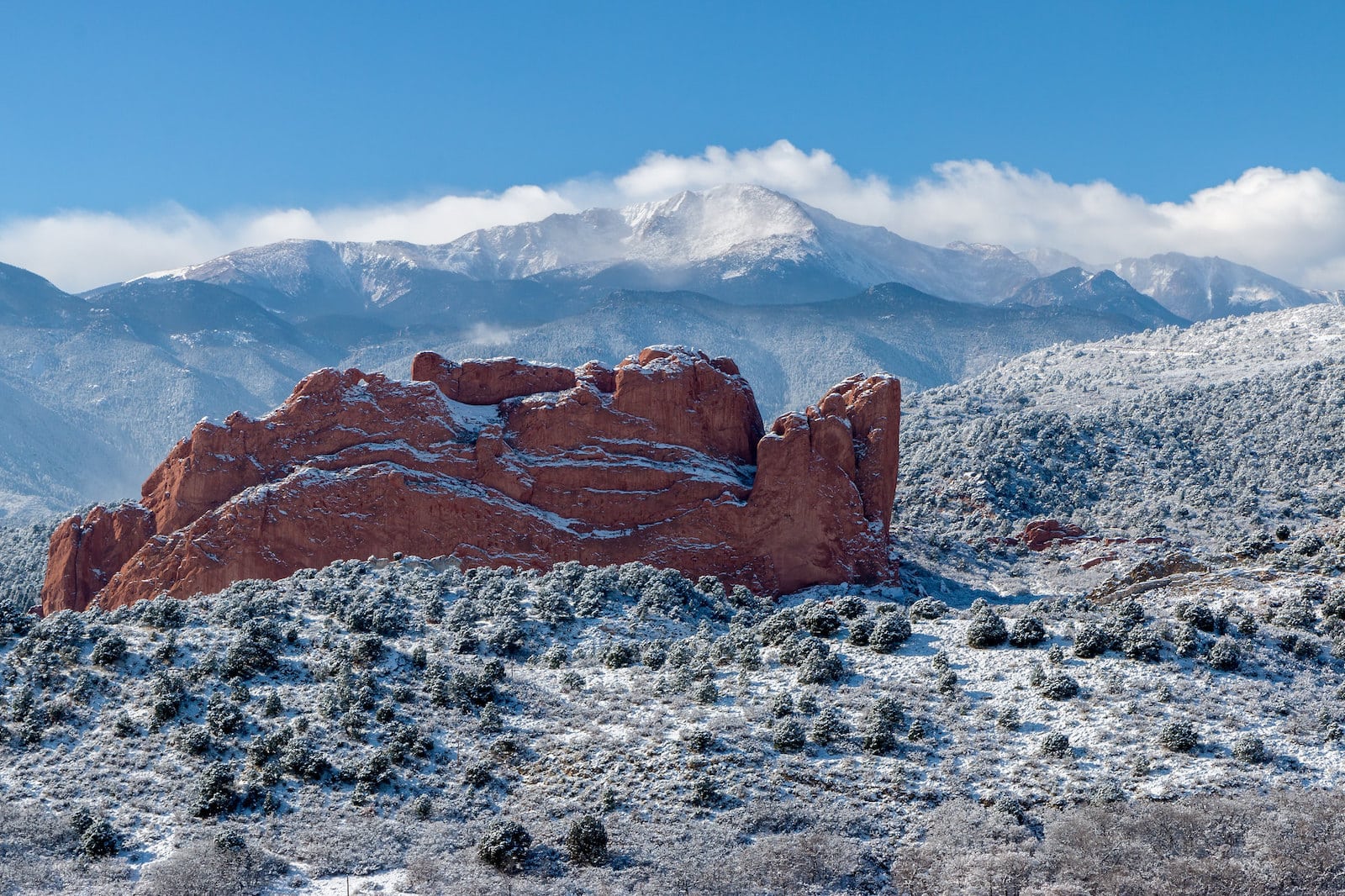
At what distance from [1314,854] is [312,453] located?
180 feet

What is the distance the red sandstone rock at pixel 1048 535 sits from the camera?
86938 millimetres

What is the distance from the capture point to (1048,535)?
87688 millimetres

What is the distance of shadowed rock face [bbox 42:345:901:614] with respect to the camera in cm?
6962

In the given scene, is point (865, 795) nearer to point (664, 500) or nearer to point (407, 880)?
point (407, 880)

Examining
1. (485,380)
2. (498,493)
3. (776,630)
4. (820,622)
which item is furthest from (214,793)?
(485,380)

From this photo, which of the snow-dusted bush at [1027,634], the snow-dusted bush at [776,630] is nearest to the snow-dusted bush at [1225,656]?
the snow-dusted bush at [1027,634]

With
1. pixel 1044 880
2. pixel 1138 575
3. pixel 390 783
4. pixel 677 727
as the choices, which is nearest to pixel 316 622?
pixel 390 783

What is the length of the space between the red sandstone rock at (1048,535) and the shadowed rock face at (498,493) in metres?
15.9

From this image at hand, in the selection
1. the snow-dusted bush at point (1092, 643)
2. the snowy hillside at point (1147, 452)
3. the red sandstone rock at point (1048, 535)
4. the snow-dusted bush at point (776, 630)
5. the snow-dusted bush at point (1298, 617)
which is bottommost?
the snow-dusted bush at point (776, 630)

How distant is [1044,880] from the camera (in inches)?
1352

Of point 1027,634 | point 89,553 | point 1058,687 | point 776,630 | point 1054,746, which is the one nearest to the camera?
point 1054,746

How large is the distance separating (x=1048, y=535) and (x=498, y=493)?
39.4 metres

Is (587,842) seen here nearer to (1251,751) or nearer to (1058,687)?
(1058,687)

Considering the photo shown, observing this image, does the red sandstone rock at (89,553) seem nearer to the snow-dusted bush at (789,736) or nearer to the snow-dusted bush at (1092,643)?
the snow-dusted bush at (789,736)
